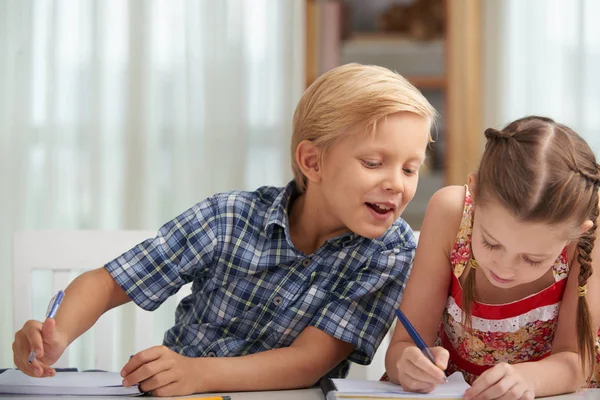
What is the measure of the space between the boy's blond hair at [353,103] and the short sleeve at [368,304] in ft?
0.68

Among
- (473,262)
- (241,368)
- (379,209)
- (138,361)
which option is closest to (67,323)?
(138,361)

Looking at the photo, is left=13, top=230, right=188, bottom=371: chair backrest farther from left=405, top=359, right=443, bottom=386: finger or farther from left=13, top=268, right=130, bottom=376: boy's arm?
left=405, top=359, right=443, bottom=386: finger

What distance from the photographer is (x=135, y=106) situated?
2303 millimetres

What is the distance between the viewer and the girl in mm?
950

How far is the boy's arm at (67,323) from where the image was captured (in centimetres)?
101

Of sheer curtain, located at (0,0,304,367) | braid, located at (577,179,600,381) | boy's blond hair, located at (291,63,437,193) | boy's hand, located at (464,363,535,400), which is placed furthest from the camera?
sheer curtain, located at (0,0,304,367)

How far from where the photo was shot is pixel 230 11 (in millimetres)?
2303

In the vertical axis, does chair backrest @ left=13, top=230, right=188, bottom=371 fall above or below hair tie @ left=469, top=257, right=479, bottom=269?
below

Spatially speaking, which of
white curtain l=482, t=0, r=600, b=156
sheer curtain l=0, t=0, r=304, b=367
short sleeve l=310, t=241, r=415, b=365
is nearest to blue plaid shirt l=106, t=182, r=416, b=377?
short sleeve l=310, t=241, r=415, b=365

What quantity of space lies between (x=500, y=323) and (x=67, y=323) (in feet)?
2.09

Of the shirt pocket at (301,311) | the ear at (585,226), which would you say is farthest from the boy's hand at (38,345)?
the ear at (585,226)

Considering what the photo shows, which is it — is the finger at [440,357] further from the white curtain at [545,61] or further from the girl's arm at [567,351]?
the white curtain at [545,61]

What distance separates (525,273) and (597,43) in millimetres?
1600

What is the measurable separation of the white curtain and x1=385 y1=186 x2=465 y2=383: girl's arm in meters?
1.28
